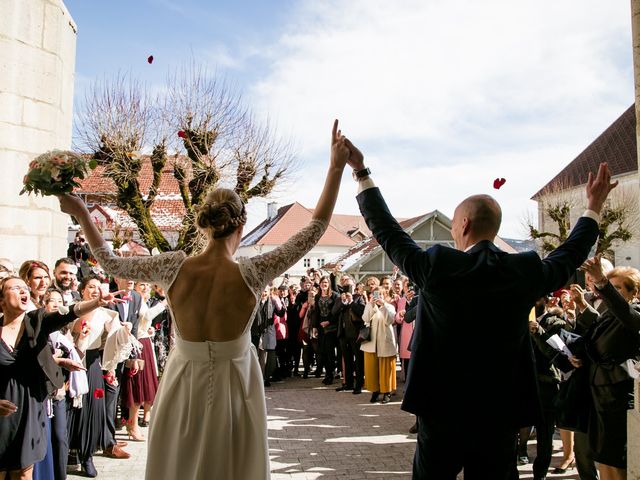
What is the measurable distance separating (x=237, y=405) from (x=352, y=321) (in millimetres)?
8653

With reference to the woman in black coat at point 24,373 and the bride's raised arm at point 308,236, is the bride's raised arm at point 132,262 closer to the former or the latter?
the bride's raised arm at point 308,236

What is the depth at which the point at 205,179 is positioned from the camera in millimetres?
15219

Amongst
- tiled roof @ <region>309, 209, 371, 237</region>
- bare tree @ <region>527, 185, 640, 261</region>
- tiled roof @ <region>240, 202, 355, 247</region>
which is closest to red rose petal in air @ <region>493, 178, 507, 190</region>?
bare tree @ <region>527, 185, 640, 261</region>

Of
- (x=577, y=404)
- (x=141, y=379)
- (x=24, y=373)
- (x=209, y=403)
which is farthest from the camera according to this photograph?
(x=141, y=379)

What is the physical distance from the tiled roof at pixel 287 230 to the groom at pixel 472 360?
5001cm

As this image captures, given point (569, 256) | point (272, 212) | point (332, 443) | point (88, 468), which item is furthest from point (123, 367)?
point (272, 212)

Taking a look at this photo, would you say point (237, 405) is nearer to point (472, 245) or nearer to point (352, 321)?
point (472, 245)

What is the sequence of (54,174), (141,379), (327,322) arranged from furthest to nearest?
1. (327,322)
2. (141,379)
3. (54,174)

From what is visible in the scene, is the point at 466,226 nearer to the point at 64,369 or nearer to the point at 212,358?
the point at 212,358

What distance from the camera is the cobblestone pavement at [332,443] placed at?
18.6ft

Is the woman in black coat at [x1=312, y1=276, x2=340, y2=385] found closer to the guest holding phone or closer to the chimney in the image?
the guest holding phone

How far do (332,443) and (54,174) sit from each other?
527cm

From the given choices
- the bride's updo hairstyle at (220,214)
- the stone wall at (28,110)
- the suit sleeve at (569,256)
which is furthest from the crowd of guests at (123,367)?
the bride's updo hairstyle at (220,214)

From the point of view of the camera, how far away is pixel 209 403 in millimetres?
2477
